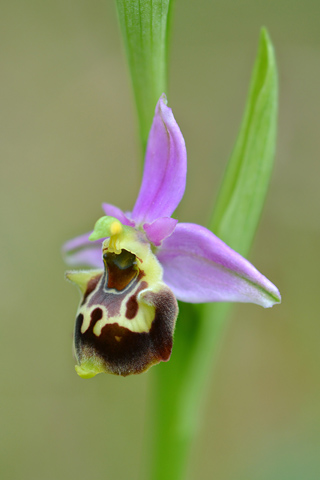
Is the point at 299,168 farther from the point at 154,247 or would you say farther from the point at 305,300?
the point at 154,247

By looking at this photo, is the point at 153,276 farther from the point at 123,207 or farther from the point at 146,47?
the point at 123,207

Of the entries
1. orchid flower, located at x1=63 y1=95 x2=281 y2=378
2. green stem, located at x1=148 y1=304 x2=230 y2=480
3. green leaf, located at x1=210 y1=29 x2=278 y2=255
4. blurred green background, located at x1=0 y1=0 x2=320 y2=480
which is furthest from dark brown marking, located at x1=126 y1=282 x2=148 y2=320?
blurred green background, located at x1=0 y1=0 x2=320 y2=480

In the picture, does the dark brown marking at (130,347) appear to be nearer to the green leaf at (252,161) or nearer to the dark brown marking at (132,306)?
the dark brown marking at (132,306)

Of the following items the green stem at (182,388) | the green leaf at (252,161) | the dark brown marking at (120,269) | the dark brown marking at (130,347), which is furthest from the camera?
the green stem at (182,388)

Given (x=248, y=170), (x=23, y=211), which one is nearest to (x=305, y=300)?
(x=23, y=211)

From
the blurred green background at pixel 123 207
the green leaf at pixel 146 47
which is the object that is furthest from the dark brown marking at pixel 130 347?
the blurred green background at pixel 123 207

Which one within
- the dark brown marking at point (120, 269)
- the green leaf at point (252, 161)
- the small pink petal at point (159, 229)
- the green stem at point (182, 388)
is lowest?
the green stem at point (182, 388)
